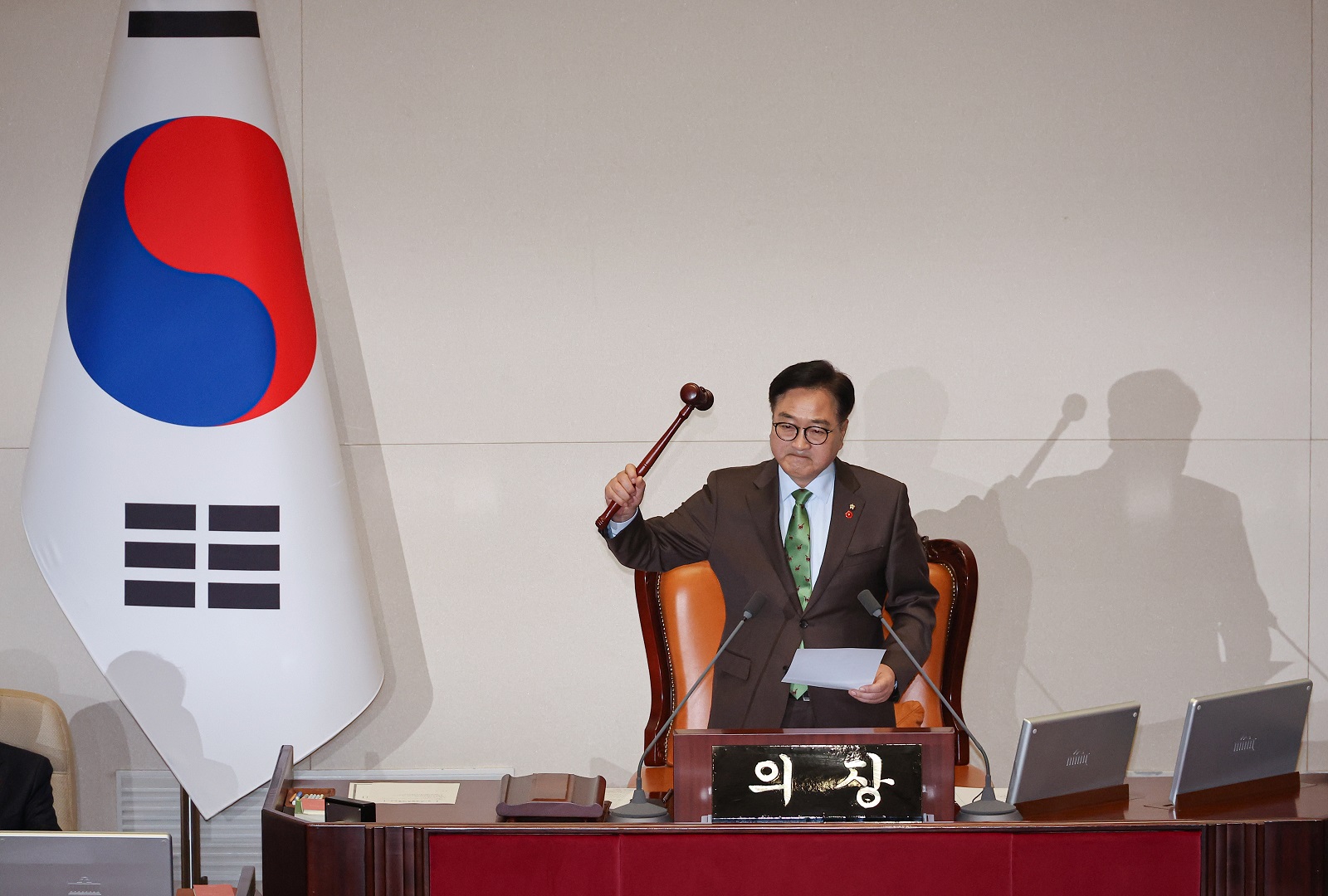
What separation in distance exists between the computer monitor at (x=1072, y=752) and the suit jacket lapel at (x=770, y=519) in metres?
0.68

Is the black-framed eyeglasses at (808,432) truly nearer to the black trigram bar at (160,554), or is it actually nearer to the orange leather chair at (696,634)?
the orange leather chair at (696,634)

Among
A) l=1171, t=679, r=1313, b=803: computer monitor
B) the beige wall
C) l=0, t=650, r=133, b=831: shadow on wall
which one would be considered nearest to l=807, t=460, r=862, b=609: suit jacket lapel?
l=1171, t=679, r=1313, b=803: computer monitor

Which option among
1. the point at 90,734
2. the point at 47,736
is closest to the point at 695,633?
the point at 47,736

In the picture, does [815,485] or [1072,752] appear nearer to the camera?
[1072,752]

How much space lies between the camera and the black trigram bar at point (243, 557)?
3188 mm

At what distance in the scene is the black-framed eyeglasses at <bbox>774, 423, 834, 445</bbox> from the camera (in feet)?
8.36

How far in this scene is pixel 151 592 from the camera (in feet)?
10.5

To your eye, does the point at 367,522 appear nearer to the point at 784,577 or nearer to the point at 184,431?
the point at 184,431

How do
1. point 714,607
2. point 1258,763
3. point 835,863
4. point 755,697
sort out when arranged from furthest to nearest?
point 714,607 → point 755,697 → point 1258,763 → point 835,863

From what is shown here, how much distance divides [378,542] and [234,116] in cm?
129

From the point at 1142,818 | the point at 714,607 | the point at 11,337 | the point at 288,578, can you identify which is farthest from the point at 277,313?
the point at 1142,818

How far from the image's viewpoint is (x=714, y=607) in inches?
121

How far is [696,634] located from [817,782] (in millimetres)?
1119

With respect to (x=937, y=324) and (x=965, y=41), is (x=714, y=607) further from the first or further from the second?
(x=965, y=41)
